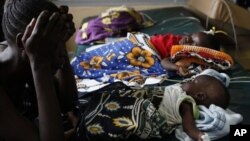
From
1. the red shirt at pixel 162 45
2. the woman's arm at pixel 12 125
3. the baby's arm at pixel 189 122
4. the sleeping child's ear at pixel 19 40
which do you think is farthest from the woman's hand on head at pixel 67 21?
the red shirt at pixel 162 45

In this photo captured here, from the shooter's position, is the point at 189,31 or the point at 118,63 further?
the point at 189,31

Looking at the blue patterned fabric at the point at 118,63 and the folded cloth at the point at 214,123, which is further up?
the folded cloth at the point at 214,123

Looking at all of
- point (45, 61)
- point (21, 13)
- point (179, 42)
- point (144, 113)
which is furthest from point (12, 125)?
point (179, 42)

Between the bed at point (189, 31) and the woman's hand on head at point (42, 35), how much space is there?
2.06ft

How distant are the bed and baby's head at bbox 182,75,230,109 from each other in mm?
142

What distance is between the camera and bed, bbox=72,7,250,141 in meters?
1.72

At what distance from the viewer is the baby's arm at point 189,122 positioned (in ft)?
4.34

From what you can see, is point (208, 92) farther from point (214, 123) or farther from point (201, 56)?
point (201, 56)

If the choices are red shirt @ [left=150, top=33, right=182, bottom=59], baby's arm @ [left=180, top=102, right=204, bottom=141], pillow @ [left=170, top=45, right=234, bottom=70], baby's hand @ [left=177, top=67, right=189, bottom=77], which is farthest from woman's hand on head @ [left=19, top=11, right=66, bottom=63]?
red shirt @ [left=150, top=33, right=182, bottom=59]

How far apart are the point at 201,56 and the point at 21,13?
1.33 metres

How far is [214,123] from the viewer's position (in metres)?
1.35

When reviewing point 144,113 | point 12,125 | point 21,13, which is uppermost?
point 21,13

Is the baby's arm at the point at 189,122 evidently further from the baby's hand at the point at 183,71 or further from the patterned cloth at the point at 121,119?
the baby's hand at the point at 183,71

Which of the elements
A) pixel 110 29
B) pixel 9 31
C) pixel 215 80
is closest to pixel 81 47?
pixel 110 29
